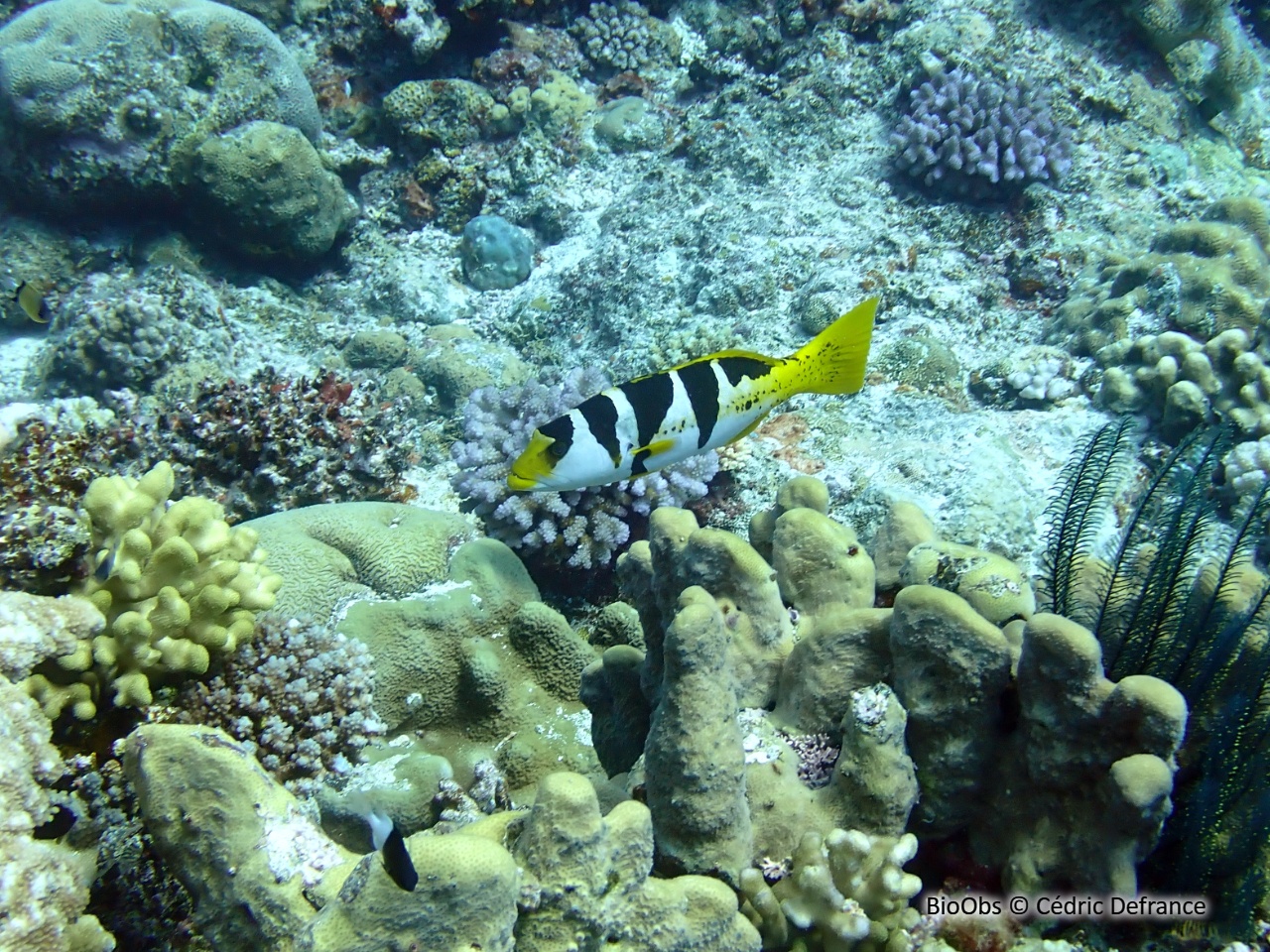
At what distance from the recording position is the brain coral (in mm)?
7910

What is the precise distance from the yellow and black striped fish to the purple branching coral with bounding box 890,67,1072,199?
17.6 feet

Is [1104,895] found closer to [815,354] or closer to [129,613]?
[815,354]

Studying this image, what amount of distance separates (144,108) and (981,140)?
9009 millimetres

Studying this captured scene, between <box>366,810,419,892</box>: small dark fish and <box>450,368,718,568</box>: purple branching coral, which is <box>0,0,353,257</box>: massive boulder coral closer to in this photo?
<box>450,368,718,568</box>: purple branching coral

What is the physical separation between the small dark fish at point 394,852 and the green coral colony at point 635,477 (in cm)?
1

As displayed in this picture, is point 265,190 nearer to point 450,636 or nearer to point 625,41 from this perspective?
point 625,41

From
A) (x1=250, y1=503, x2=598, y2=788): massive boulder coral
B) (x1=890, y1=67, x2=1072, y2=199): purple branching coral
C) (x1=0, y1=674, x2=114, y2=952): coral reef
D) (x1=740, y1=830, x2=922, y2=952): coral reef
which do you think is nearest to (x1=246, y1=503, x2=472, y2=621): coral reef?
(x1=250, y1=503, x2=598, y2=788): massive boulder coral

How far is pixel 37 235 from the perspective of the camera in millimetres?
8477

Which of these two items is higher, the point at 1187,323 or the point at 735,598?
the point at 1187,323

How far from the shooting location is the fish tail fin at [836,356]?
3.02 m

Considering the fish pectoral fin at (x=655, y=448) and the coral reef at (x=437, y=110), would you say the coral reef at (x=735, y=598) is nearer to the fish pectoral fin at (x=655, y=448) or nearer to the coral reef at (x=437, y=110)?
the fish pectoral fin at (x=655, y=448)

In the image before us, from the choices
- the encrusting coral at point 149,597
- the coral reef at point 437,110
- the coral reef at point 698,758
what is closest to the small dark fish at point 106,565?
the encrusting coral at point 149,597

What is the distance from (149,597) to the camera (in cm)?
298

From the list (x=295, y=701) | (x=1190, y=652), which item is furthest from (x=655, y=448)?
(x=295, y=701)
